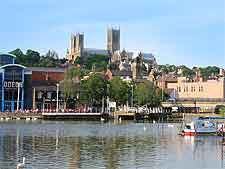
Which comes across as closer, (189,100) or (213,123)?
(213,123)

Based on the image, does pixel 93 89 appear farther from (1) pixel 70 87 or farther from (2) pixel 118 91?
(2) pixel 118 91

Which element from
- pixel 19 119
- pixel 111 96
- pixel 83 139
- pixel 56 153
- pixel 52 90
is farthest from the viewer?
pixel 52 90

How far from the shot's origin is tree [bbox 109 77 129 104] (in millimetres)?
177125

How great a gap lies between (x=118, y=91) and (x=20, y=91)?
29.2 metres

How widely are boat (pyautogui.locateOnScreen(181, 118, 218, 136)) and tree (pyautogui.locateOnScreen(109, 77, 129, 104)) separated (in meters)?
80.6

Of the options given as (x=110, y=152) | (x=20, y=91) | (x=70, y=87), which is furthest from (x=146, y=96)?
(x=110, y=152)

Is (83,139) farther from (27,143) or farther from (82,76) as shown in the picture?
(82,76)

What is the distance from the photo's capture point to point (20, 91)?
602 feet

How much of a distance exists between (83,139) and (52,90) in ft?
351

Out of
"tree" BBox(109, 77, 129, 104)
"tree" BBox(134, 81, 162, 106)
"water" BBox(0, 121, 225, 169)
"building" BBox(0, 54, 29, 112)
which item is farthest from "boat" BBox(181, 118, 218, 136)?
"building" BBox(0, 54, 29, 112)

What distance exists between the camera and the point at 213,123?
97500mm

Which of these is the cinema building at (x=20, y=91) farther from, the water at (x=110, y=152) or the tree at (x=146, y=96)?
the water at (x=110, y=152)

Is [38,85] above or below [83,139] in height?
above

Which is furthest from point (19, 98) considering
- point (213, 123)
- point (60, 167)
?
point (60, 167)
